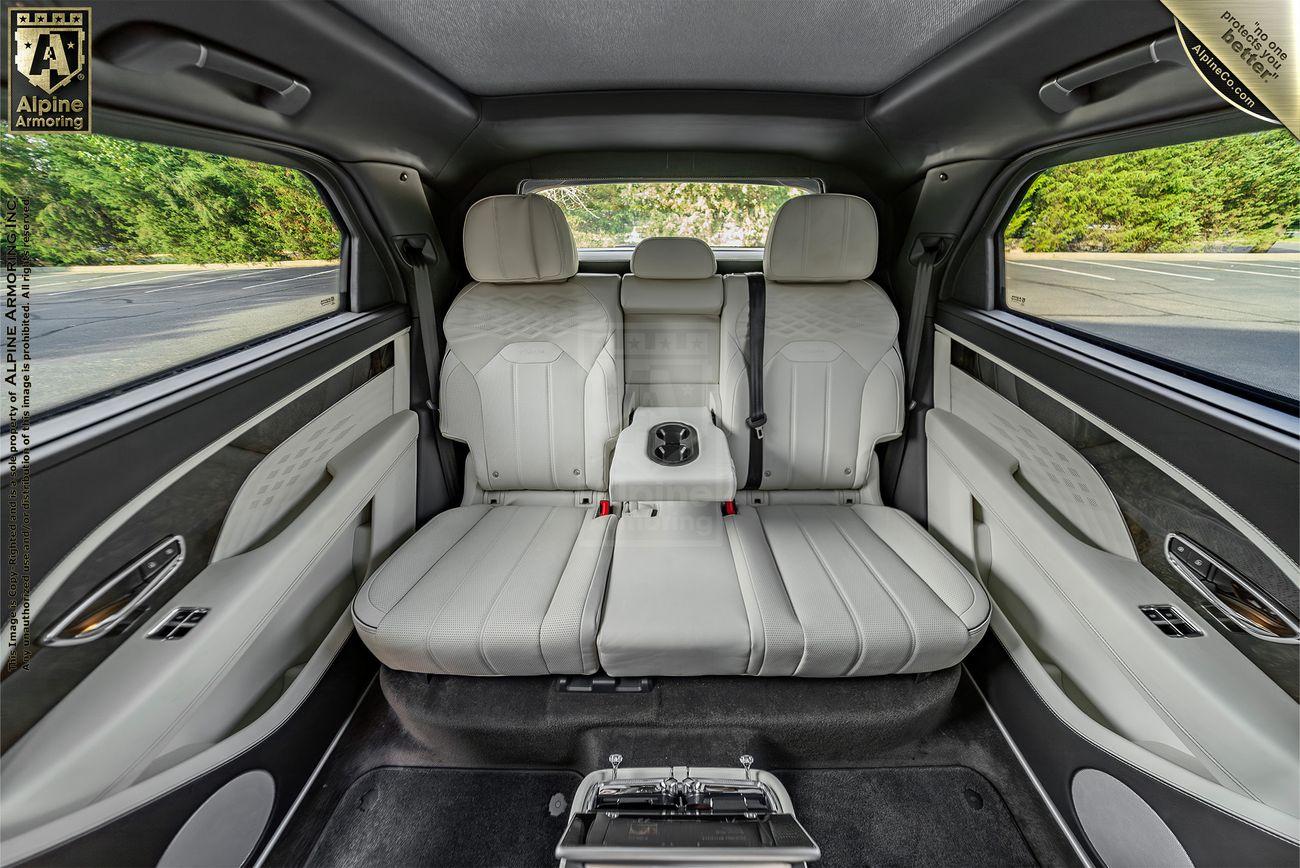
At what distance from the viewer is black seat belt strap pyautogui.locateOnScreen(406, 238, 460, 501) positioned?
2.07 m

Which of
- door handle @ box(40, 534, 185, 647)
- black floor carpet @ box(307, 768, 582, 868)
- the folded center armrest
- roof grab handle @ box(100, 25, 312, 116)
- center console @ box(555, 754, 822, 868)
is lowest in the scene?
black floor carpet @ box(307, 768, 582, 868)

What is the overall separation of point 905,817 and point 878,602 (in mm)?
602

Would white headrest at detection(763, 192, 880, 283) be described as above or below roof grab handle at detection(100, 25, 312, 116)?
below

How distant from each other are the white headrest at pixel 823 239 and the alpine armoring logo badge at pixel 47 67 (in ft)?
5.88

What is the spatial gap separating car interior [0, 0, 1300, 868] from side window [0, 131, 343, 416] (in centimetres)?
2

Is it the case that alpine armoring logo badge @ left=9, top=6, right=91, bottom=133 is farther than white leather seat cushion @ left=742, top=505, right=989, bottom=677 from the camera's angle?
No

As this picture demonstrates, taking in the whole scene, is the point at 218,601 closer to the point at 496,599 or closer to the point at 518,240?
the point at 496,599

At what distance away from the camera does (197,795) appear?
1043mm

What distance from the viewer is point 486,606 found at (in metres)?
1.38

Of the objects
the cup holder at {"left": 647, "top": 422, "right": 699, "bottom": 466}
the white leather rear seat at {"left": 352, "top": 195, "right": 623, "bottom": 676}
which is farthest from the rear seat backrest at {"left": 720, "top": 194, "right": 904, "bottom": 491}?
the white leather rear seat at {"left": 352, "top": 195, "right": 623, "bottom": 676}

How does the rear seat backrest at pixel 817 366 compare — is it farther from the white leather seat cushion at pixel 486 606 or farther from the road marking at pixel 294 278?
the road marking at pixel 294 278

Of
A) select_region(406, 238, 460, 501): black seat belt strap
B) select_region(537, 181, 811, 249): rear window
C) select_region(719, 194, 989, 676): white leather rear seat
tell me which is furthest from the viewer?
select_region(537, 181, 811, 249): rear window

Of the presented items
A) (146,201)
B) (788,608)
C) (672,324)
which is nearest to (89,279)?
(146,201)

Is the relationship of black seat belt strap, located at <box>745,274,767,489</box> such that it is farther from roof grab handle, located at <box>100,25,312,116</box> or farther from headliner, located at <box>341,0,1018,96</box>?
roof grab handle, located at <box>100,25,312,116</box>
